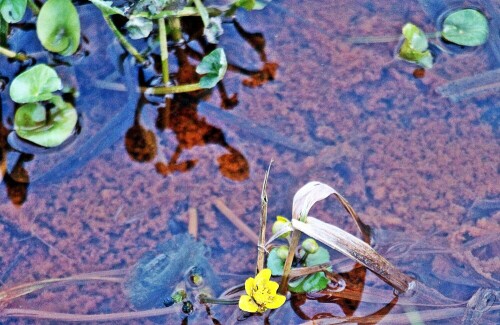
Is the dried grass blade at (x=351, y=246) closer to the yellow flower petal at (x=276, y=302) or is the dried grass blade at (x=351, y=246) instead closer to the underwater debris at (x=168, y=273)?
the yellow flower petal at (x=276, y=302)

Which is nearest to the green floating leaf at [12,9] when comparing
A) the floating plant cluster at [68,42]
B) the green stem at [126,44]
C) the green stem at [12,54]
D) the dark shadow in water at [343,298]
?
the floating plant cluster at [68,42]

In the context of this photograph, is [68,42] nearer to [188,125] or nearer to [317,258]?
[188,125]

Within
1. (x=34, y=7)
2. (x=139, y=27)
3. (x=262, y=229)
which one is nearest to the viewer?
(x=262, y=229)

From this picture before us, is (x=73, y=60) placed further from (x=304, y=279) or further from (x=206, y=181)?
(x=304, y=279)

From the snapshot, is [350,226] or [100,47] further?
[100,47]

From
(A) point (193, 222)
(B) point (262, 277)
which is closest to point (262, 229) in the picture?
(B) point (262, 277)

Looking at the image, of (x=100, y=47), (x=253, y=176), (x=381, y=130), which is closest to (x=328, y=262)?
(x=253, y=176)
